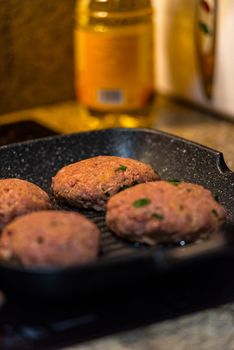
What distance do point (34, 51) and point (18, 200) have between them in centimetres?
76

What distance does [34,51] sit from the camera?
1.61 metres

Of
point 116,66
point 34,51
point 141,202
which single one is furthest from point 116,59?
point 141,202

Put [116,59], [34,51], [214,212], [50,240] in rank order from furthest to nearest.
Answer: [34,51] → [116,59] → [214,212] → [50,240]

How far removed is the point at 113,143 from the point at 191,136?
0.32 meters

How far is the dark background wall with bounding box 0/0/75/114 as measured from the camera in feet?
5.14

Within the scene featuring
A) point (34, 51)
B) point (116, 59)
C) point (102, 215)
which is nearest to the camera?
point (102, 215)

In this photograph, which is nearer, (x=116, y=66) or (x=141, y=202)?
(x=141, y=202)

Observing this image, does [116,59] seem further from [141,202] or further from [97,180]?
[141,202]

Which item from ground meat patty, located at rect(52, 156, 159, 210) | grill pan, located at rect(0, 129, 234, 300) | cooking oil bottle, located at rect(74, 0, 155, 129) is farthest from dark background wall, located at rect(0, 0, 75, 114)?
ground meat patty, located at rect(52, 156, 159, 210)

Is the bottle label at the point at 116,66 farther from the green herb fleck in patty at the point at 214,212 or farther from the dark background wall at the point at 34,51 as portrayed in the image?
the green herb fleck in patty at the point at 214,212

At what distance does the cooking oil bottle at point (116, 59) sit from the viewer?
4.63 feet

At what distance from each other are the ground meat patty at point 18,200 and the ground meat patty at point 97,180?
55 mm

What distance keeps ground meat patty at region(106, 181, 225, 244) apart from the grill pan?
17 millimetres

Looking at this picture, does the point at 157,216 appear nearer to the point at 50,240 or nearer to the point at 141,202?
the point at 141,202
